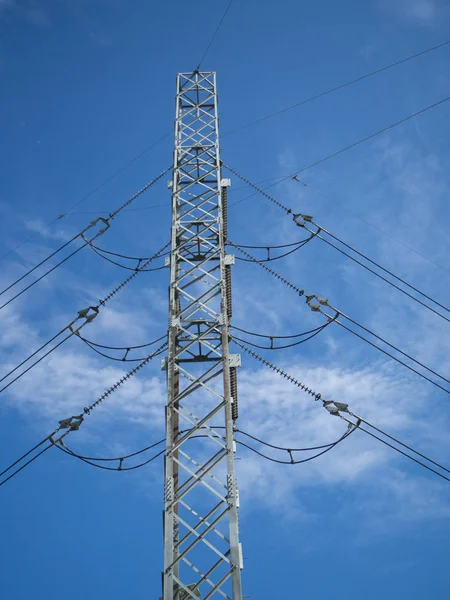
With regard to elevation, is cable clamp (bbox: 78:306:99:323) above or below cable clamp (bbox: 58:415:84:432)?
above

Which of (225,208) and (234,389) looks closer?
(234,389)

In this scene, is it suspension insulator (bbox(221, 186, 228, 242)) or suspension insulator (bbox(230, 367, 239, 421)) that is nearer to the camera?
suspension insulator (bbox(230, 367, 239, 421))

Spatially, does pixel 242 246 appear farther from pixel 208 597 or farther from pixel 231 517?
pixel 208 597

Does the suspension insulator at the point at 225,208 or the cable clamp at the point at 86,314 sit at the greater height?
the suspension insulator at the point at 225,208

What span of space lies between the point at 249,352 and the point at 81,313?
5.71 m

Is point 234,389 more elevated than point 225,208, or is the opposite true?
point 225,208

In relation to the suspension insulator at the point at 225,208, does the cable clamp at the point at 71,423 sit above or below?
below

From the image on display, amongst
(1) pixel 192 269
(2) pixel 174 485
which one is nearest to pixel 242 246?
(1) pixel 192 269

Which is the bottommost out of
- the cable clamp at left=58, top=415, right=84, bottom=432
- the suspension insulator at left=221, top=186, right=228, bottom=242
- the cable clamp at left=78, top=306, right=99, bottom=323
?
the cable clamp at left=58, top=415, right=84, bottom=432

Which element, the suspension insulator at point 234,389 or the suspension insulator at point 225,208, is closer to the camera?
the suspension insulator at point 234,389

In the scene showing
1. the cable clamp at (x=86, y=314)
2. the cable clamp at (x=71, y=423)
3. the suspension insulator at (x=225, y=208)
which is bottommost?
the cable clamp at (x=71, y=423)

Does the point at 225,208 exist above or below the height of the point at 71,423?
above

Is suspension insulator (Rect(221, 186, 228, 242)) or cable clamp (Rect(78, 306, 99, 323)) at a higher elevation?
suspension insulator (Rect(221, 186, 228, 242))

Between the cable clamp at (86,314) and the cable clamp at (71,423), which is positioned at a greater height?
the cable clamp at (86,314)
